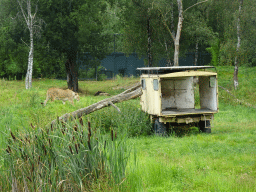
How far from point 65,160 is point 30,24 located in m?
21.7

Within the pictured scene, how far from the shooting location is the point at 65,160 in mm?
5129

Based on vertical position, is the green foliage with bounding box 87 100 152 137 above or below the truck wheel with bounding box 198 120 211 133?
above

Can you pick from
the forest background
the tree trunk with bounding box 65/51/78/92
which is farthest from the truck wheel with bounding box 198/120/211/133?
the tree trunk with bounding box 65/51/78/92

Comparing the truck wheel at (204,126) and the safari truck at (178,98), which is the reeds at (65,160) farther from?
A: the truck wheel at (204,126)

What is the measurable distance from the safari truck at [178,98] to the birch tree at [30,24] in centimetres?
1421

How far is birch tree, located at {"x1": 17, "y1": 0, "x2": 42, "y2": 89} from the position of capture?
968 inches

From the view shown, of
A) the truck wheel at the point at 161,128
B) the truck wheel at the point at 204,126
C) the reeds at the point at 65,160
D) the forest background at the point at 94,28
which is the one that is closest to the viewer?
the reeds at the point at 65,160

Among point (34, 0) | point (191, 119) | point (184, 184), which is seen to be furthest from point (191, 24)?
point (184, 184)

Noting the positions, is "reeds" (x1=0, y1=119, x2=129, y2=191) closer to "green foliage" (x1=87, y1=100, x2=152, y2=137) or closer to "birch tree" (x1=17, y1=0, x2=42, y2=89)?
"green foliage" (x1=87, y1=100, x2=152, y2=137)

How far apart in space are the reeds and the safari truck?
20.1 ft

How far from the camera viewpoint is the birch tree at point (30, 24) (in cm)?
2458

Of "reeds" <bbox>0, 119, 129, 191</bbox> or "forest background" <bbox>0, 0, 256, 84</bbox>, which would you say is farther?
"forest background" <bbox>0, 0, 256, 84</bbox>

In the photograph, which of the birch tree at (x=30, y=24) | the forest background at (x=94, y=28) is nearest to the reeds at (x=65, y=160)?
the forest background at (x=94, y=28)

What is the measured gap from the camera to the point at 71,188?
5.24m
